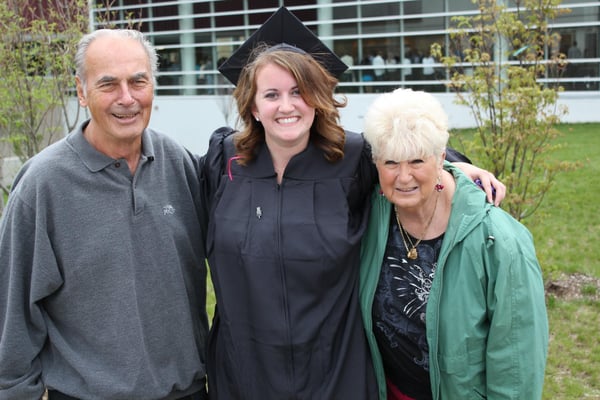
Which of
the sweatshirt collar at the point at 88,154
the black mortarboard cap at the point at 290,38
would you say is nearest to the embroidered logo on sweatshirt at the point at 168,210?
the sweatshirt collar at the point at 88,154

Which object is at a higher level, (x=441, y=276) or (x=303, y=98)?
(x=303, y=98)

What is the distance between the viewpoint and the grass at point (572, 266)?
4.96 metres

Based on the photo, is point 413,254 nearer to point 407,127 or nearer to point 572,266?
point 407,127

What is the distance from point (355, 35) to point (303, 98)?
20.7m

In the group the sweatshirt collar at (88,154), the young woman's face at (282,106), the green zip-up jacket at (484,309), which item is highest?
the young woman's face at (282,106)

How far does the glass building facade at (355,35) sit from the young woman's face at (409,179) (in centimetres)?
1851

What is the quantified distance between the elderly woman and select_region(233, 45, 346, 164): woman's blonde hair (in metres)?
0.21

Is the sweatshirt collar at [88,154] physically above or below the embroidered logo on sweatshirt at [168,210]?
above

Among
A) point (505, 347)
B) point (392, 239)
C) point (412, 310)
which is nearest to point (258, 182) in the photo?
point (392, 239)

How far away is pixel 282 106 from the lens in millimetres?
2729

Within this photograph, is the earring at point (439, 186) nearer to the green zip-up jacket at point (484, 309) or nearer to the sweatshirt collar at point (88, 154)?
the green zip-up jacket at point (484, 309)

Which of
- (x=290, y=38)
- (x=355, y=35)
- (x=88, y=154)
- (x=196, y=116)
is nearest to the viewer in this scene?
(x=88, y=154)

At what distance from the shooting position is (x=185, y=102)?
968 inches

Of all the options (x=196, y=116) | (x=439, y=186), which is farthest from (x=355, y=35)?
(x=439, y=186)
